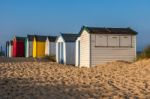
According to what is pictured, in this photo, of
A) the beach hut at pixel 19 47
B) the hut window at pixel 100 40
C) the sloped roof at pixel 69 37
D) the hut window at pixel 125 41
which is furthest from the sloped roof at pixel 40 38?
the hut window at pixel 125 41

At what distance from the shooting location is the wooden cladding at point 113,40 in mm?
23516

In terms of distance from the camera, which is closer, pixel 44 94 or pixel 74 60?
pixel 44 94

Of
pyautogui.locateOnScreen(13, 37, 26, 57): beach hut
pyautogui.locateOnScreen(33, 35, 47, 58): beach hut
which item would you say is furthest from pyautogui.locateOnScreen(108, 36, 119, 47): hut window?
pyautogui.locateOnScreen(13, 37, 26, 57): beach hut

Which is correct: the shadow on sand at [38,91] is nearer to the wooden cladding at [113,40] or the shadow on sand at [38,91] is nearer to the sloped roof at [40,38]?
the wooden cladding at [113,40]

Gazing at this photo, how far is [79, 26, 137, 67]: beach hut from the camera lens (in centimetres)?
2347

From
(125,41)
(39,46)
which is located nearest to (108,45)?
(125,41)

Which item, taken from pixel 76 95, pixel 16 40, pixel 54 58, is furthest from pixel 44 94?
pixel 16 40

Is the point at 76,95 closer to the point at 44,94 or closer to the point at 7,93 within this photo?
the point at 44,94

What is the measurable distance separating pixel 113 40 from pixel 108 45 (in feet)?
1.44

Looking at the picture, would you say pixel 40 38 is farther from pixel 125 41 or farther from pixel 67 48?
pixel 125 41

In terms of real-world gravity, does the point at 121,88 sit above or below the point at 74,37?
below

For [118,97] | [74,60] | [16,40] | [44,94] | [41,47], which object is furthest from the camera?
[16,40]

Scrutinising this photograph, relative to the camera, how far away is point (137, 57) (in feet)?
74.0

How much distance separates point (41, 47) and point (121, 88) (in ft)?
103
